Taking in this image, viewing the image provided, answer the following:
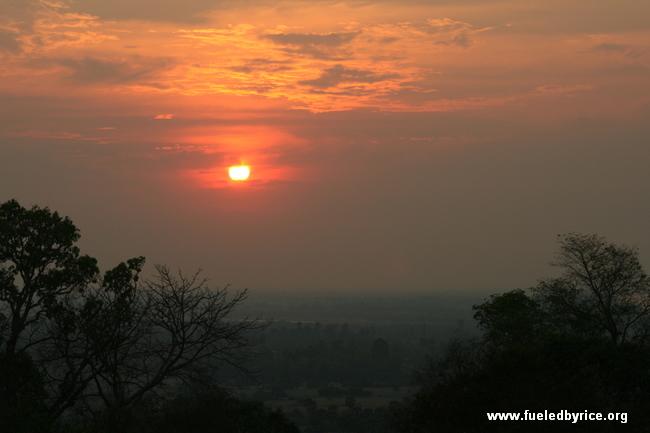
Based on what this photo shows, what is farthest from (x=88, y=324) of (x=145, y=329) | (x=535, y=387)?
(x=535, y=387)

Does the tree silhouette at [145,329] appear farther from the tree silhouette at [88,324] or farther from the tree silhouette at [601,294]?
the tree silhouette at [601,294]

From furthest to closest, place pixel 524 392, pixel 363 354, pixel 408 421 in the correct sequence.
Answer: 1. pixel 363 354
2. pixel 408 421
3. pixel 524 392

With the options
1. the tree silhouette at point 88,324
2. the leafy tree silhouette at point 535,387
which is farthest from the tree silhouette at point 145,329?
the leafy tree silhouette at point 535,387

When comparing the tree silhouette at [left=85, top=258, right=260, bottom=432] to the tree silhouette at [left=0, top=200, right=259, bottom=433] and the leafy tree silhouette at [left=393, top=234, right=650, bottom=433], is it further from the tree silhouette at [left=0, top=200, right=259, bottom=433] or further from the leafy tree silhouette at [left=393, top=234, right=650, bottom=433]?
the leafy tree silhouette at [left=393, top=234, right=650, bottom=433]

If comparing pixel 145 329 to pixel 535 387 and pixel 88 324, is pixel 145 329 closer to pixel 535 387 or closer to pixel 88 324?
pixel 88 324

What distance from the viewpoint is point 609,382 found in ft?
111

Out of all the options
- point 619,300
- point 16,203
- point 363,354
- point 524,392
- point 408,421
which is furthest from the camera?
point 363,354

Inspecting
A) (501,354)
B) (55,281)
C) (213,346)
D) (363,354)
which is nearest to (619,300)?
(501,354)

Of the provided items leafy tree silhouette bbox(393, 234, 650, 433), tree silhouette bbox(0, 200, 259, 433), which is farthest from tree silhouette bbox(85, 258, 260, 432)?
leafy tree silhouette bbox(393, 234, 650, 433)

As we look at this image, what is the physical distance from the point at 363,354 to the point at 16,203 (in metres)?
132

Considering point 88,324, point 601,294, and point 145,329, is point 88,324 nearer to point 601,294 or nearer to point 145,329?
point 145,329

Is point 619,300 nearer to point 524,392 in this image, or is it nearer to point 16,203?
point 524,392

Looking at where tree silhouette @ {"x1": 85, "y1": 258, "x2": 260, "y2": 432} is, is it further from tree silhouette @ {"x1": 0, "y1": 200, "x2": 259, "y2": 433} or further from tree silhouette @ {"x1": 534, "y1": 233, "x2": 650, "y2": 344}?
tree silhouette @ {"x1": 534, "y1": 233, "x2": 650, "y2": 344}

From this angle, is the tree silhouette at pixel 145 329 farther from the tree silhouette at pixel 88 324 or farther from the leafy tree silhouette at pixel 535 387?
the leafy tree silhouette at pixel 535 387
